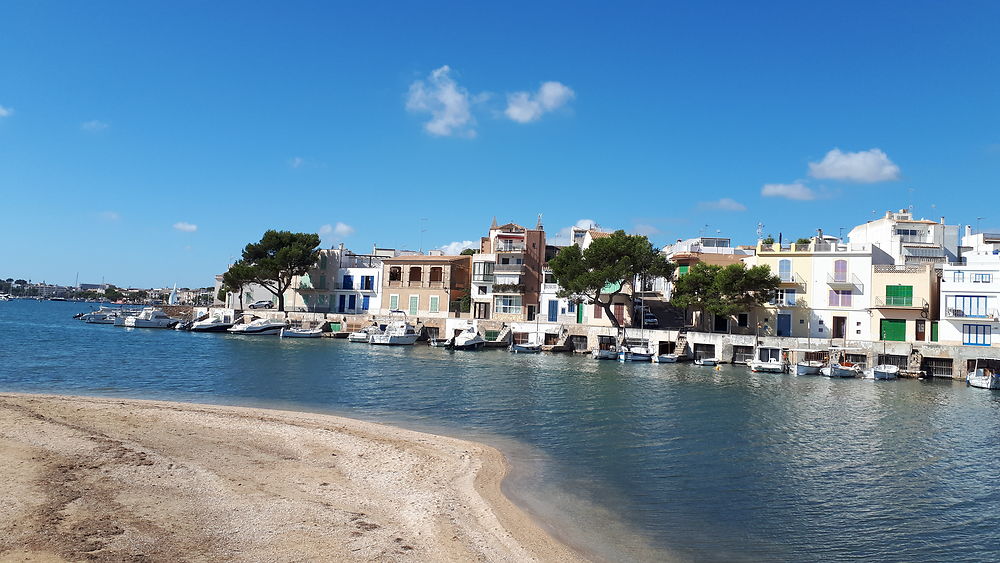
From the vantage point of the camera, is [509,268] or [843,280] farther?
[509,268]

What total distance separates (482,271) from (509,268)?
3.83 m

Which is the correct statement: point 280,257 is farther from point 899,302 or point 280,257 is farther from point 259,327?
point 899,302

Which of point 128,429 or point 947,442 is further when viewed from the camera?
point 947,442

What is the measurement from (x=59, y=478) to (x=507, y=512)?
10765 millimetres

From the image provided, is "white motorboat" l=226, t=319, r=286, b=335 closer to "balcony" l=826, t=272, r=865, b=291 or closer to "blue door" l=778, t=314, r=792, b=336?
"blue door" l=778, t=314, r=792, b=336

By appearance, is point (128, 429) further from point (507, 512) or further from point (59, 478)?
point (507, 512)

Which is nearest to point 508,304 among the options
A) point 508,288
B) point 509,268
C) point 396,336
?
point 508,288

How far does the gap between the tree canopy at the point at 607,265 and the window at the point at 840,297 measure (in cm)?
1472

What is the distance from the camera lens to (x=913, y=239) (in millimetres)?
66375

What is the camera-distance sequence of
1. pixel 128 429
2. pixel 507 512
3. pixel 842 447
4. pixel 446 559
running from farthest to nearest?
pixel 842 447, pixel 128 429, pixel 507 512, pixel 446 559

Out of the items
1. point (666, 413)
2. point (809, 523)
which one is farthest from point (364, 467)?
point (666, 413)

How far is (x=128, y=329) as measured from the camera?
3354 inches

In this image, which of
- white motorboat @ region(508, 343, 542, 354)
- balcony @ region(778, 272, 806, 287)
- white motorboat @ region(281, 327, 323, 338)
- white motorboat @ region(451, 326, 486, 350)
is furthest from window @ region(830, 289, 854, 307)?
white motorboat @ region(281, 327, 323, 338)

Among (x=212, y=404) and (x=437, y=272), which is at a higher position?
(x=437, y=272)
